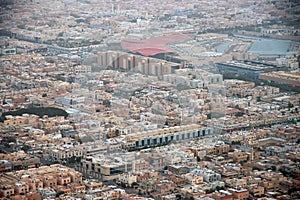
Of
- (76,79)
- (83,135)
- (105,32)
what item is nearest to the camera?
(83,135)

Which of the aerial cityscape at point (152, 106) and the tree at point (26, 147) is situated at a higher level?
the aerial cityscape at point (152, 106)

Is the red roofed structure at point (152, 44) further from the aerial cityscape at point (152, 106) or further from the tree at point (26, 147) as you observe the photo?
the tree at point (26, 147)

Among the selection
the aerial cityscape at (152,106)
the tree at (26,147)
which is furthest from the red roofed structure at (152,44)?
the tree at (26,147)

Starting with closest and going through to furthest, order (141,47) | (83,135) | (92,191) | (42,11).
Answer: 1. (92,191)
2. (83,135)
3. (141,47)
4. (42,11)

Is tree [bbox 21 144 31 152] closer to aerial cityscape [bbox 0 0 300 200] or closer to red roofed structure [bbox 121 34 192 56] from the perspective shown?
aerial cityscape [bbox 0 0 300 200]

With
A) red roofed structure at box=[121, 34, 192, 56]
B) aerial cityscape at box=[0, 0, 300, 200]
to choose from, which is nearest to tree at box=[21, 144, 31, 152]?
aerial cityscape at box=[0, 0, 300, 200]

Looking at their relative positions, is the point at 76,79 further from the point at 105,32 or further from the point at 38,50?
the point at 105,32

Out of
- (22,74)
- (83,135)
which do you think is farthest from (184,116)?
(22,74)
